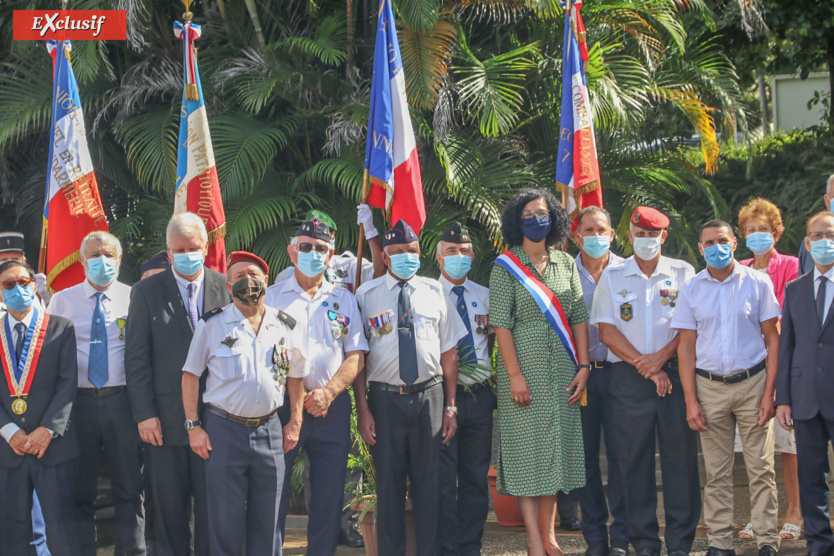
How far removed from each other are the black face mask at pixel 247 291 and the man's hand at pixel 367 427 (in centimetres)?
104

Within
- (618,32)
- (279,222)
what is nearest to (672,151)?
(618,32)

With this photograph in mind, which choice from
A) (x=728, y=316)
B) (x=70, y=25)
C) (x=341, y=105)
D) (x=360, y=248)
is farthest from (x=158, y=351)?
(x=70, y=25)

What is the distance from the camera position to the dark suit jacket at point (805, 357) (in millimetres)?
5109

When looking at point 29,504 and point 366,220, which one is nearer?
point 29,504

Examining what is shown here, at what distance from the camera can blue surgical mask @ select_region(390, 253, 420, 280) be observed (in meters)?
5.39

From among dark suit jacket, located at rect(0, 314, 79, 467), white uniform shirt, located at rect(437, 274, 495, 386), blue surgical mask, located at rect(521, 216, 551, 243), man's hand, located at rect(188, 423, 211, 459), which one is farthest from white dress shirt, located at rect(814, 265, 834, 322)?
dark suit jacket, located at rect(0, 314, 79, 467)

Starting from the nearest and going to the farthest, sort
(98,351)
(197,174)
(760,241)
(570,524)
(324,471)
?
(324,471), (98,351), (760,241), (570,524), (197,174)

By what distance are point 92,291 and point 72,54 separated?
3978 mm

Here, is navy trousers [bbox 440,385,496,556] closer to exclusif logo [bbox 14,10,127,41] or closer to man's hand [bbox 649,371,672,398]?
man's hand [bbox 649,371,672,398]

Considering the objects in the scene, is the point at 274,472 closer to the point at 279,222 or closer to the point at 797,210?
the point at 279,222

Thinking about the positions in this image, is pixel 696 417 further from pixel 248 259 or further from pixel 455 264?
pixel 248 259

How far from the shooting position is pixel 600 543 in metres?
5.63

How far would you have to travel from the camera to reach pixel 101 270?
5336 millimetres

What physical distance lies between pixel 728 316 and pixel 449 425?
1.80 meters
